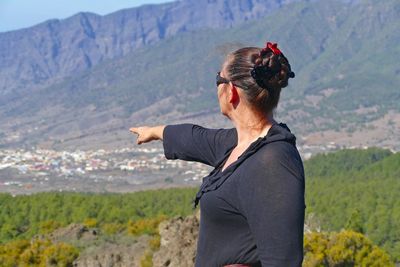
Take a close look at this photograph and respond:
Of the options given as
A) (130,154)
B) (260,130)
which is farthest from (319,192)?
(130,154)

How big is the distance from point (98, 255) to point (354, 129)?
535 ft

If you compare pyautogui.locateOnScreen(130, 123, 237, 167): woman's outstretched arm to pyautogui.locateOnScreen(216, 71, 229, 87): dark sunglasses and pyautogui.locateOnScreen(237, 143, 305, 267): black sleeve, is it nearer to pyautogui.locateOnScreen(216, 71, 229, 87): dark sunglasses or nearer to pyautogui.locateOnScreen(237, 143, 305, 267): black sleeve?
pyautogui.locateOnScreen(216, 71, 229, 87): dark sunglasses

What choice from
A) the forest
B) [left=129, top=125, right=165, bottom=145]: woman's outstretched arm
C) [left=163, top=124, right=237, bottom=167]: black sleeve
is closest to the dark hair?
[left=163, top=124, right=237, bottom=167]: black sleeve

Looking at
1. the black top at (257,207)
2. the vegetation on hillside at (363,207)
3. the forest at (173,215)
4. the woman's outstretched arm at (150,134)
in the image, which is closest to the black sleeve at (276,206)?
the black top at (257,207)

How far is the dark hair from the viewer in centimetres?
329

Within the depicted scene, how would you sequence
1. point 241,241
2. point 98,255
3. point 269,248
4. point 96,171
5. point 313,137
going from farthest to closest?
1. point 313,137
2. point 96,171
3. point 98,255
4. point 241,241
5. point 269,248

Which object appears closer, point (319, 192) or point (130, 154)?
point (319, 192)

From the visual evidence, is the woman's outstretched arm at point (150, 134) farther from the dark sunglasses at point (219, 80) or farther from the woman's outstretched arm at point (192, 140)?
the dark sunglasses at point (219, 80)

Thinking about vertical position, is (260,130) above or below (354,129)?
above

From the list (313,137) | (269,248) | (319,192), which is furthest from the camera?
(313,137)

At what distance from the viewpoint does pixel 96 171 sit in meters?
132

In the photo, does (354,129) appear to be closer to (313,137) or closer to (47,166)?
(313,137)

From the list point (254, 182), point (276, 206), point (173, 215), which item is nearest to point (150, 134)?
point (254, 182)

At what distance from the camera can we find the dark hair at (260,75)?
10.8 ft
